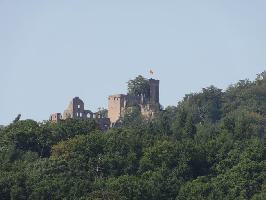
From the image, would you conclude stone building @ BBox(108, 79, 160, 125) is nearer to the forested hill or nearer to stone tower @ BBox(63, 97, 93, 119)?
stone tower @ BBox(63, 97, 93, 119)

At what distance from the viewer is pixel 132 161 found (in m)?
80.6

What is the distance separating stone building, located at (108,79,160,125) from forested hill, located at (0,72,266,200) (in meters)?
17.2

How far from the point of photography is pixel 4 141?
83625mm

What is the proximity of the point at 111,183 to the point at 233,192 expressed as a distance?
611 cm

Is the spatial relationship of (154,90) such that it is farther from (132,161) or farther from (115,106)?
(132,161)

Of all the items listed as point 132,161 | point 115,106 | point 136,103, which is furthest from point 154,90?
point 132,161

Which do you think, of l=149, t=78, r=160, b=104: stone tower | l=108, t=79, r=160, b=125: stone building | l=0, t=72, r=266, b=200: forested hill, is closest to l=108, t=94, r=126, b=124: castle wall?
l=108, t=79, r=160, b=125: stone building

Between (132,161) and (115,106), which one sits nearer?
(132,161)

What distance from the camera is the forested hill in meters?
73.5

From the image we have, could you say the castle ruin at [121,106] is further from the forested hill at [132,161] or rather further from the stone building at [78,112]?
the forested hill at [132,161]

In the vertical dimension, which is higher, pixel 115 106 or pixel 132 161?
pixel 115 106

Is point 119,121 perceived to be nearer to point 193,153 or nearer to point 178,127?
point 178,127

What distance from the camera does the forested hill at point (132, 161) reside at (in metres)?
73.5

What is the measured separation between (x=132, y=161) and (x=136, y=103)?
3090 cm
